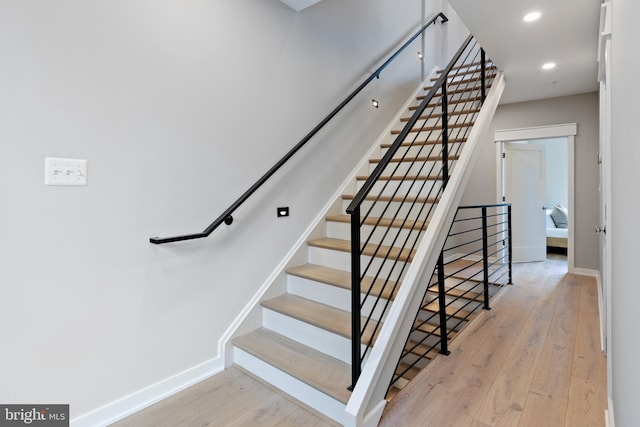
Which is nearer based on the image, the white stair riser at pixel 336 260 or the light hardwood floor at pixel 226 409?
the light hardwood floor at pixel 226 409

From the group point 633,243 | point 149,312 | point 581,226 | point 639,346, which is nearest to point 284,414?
point 149,312

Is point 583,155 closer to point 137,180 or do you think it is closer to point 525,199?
point 525,199

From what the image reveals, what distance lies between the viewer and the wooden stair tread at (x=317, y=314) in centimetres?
185

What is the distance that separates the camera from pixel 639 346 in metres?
0.79

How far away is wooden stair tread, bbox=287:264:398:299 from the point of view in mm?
2023

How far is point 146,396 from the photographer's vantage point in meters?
1.71

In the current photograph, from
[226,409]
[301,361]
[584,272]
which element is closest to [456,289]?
[584,272]

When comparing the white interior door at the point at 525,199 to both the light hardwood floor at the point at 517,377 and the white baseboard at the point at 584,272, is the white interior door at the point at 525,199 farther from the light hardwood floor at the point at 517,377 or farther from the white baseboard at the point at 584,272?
the light hardwood floor at the point at 517,377

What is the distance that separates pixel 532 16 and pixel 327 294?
8.58 feet

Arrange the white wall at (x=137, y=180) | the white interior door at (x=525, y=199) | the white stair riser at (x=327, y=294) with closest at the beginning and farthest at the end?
the white wall at (x=137, y=180), the white stair riser at (x=327, y=294), the white interior door at (x=525, y=199)

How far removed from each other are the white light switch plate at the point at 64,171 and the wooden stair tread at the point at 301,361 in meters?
1.28

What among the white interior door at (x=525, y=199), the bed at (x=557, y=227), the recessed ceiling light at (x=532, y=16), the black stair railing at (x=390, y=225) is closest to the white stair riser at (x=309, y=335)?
the black stair railing at (x=390, y=225)

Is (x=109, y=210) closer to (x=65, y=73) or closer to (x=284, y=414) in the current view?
(x=65, y=73)

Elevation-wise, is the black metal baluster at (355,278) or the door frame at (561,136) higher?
the door frame at (561,136)
